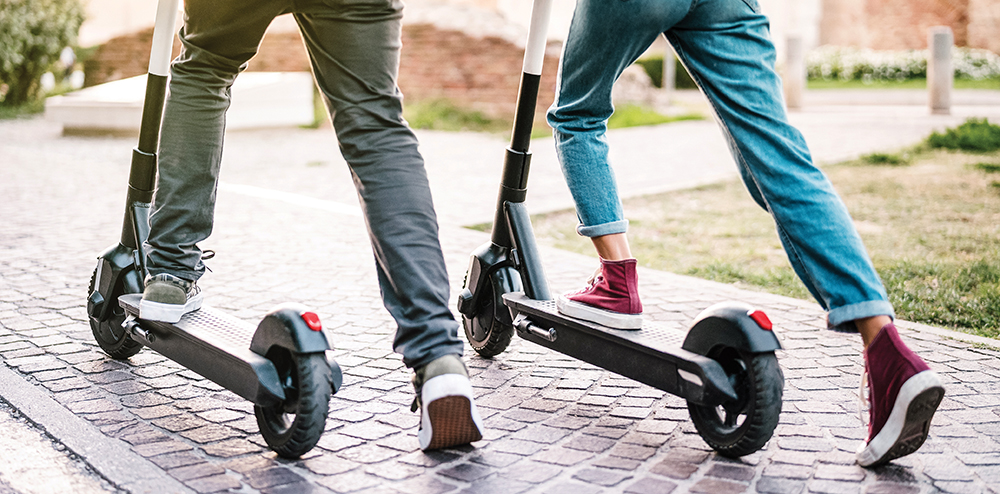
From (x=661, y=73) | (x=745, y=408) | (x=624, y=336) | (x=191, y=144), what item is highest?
(x=661, y=73)

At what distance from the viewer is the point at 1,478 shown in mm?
2260

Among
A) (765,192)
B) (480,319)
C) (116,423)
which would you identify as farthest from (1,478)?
(765,192)

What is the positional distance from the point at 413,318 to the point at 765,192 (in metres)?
0.89

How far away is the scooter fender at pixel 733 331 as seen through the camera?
2.20 m

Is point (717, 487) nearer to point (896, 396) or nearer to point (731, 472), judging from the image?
point (731, 472)

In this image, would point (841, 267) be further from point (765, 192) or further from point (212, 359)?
point (212, 359)

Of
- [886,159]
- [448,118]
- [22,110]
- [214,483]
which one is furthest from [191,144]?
[22,110]

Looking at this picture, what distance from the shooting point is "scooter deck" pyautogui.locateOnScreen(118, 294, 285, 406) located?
227 centimetres

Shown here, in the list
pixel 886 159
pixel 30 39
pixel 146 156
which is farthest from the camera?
pixel 30 39

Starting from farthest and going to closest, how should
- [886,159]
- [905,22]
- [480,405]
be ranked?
[905,22] < [886,159] < [480,405]

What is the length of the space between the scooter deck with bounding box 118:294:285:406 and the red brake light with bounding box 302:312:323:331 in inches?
5.6

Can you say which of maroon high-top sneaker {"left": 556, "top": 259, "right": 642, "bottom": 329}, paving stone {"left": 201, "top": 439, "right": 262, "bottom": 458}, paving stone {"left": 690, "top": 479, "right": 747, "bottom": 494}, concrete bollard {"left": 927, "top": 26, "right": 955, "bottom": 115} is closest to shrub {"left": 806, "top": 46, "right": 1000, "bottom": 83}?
concrete bollard {"left": 927, "top": 26, "right": 955, "bottom": 115}

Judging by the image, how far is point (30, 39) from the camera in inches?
571

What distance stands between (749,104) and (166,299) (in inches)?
63.6
